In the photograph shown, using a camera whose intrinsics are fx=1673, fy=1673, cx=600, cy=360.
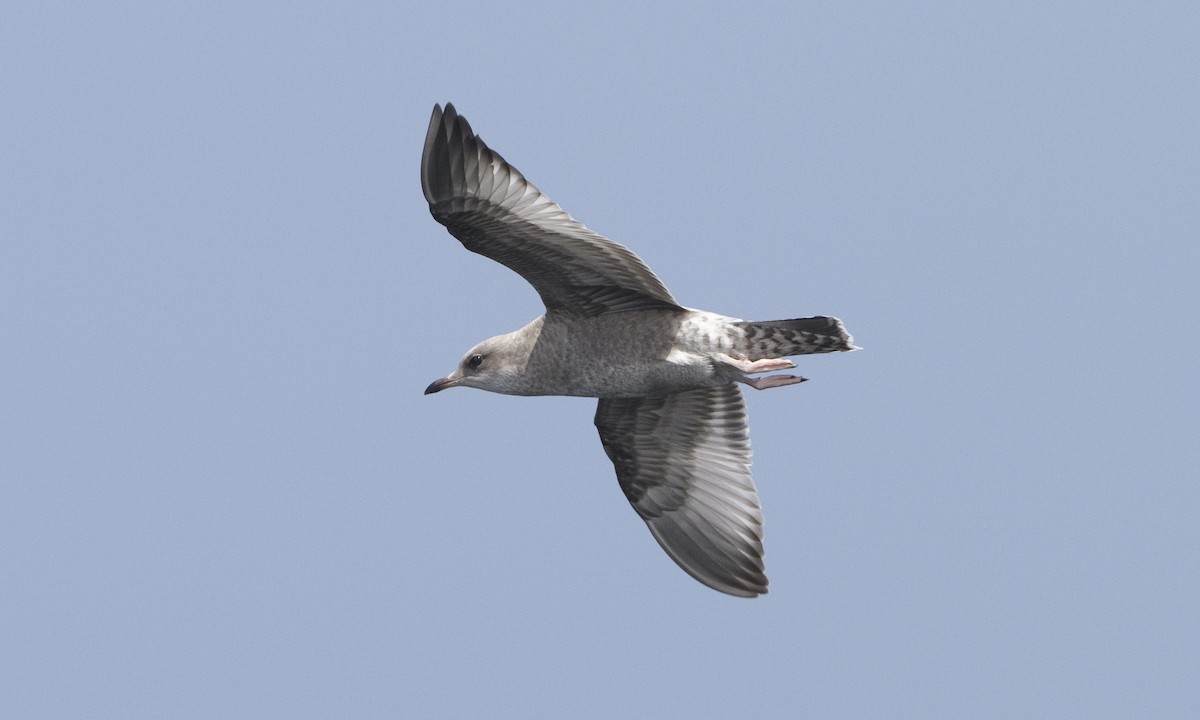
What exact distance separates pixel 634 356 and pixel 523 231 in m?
1.18

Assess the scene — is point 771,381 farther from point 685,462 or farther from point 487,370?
point 487,370

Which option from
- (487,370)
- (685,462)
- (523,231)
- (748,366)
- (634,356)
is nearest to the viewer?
(523,231)

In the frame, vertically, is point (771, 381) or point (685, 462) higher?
point (771, 381)

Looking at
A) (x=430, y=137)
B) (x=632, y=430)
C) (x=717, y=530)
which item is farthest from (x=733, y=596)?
(x=430, y=137)

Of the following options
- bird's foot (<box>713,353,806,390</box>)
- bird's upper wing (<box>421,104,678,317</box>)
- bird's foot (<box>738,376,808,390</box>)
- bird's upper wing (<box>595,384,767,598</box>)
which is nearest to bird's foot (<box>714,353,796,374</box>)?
bird's foot (<box>713,353,806,390</box>)

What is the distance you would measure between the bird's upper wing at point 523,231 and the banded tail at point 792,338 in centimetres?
55

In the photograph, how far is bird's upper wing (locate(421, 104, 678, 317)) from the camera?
32.4 feet

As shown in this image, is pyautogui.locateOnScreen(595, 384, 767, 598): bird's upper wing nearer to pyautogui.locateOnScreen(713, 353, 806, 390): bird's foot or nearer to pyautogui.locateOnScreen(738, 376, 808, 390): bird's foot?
pyautogui.locateOnScreen(738, 376, 808, 390): bird's foot

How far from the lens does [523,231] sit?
33.3ft

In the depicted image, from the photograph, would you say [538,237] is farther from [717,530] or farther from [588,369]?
[717,530]

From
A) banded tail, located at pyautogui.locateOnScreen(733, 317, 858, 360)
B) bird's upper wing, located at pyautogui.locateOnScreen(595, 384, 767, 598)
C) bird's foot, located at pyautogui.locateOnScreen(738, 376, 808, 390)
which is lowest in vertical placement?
bird's upper wing, located at pyautogui.locateOnScreen(595, 384, 767, 598)

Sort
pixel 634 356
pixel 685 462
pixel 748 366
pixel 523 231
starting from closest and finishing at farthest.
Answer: pixel 523 231
pixel 748 366
pixel 634 356
pixel 685 462

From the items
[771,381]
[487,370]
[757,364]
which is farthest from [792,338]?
[487,370]

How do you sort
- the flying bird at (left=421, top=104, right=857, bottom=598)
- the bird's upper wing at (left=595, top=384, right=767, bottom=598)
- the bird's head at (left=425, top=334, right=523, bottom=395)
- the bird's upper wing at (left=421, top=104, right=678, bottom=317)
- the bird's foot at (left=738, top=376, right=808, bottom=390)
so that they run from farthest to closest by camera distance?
the bird's upper wing at (left=595, top=384, right=767, bottom=598), the bird's head at (left=425, top=334, right=523, bottom=395), the bird's foot at (left=738, top=376, right=808, bottom=390), the flying bird at (left=421, top=104, right=857, bottom=598), the bird's upper wing at (left=421, top=104, right=678, bottom=317)
